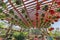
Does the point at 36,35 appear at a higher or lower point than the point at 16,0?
lower

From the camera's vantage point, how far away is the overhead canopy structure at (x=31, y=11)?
4.63 meters

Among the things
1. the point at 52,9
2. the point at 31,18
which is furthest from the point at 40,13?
the point at 52,9

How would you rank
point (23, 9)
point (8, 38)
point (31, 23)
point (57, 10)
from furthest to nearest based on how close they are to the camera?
point (31, 23) < point (8, 38) < point (23, 9) < point (57, 10)

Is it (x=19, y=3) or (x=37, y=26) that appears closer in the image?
(x=19, y=3)

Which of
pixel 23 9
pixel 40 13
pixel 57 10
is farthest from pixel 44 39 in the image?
pixel 57 10

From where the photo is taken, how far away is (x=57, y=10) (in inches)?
183

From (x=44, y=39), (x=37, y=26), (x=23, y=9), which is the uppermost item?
(x=23, y=9)

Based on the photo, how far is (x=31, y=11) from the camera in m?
6.61

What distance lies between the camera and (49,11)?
15.8 feet

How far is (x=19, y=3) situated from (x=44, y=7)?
805 mm

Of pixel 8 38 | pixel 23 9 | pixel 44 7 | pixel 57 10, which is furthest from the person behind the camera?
pixel 8 38

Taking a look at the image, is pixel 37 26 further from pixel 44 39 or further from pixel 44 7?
pixel 44 7

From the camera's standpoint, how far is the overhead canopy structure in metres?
4.63

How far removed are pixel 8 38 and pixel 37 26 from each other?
3.89 ft
